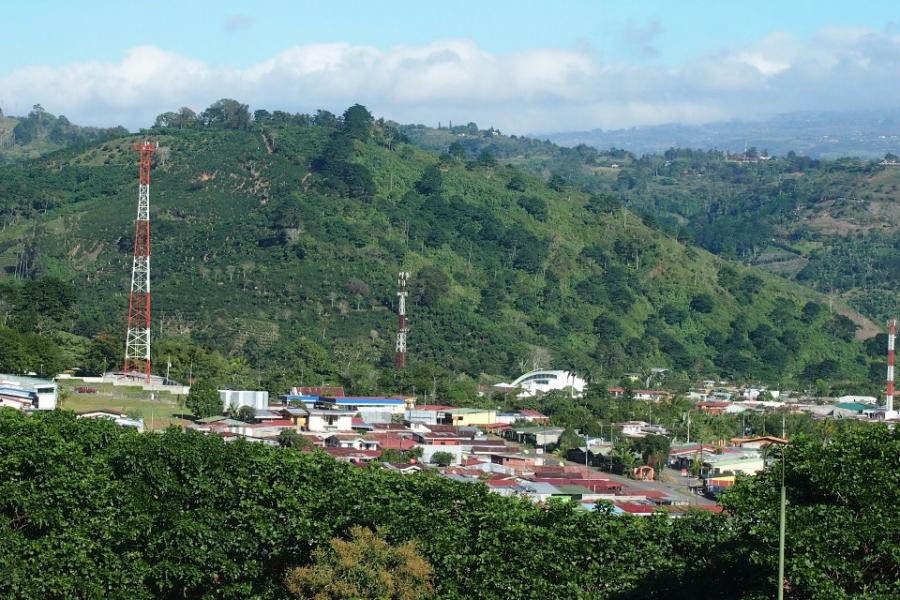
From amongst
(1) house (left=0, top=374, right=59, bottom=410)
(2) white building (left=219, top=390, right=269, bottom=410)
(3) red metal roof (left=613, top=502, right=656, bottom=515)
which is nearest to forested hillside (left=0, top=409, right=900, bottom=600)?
(3) red metal roof (left=613, top=502, right=656, bottom=515)

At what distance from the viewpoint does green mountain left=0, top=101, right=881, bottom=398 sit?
8375 cm

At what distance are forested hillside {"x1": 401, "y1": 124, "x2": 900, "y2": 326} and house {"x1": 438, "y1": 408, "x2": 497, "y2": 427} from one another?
48.8 m

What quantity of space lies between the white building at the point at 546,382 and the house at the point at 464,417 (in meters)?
12.4

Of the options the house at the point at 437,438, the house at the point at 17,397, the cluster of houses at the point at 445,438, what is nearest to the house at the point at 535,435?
the cluster of houses at the point at 445,438

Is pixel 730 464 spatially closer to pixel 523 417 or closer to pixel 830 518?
pixel 523 417

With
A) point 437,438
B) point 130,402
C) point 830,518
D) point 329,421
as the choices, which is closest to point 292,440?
point 437,438

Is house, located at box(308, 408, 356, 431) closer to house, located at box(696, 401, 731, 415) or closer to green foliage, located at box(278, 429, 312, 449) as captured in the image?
green foliage, located at box(278, 429, 312, 449)

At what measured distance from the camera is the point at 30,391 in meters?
51.8

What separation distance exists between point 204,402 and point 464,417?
1280cm

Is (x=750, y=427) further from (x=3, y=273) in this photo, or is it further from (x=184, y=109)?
(x=184, y=109)

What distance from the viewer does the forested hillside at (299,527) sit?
91.9 ft

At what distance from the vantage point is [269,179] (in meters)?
102

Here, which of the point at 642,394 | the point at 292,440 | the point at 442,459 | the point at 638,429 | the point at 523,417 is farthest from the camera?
the point at 642,394

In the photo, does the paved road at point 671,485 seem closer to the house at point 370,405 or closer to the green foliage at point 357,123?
the house at point 370,405
